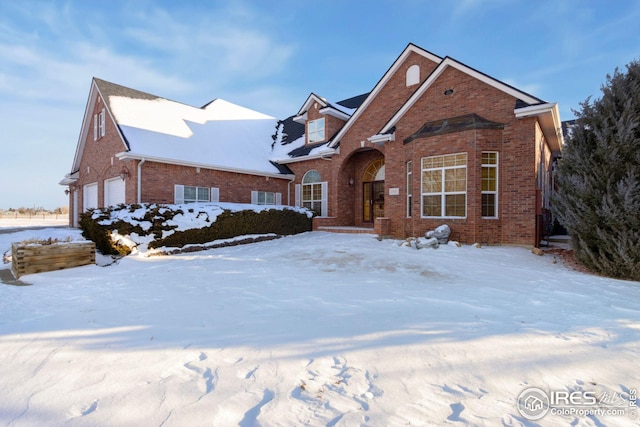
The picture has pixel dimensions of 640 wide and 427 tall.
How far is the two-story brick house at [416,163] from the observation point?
10.1 m

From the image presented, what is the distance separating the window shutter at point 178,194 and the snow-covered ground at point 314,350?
913cm

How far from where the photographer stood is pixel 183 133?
16734 mm

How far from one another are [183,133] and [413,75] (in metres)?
11.8

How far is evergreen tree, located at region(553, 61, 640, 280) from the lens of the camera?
252 inches

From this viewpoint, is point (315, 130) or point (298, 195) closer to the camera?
point (315, 130)

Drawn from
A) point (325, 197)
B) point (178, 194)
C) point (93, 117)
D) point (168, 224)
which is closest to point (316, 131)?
point (325, 197)

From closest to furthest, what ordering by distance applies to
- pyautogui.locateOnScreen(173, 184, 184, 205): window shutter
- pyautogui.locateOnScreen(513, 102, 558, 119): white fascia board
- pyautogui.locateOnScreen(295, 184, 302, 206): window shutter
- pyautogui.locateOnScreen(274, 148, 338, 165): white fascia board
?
pyautogui.locateOnScreen(513, 102, 558, 119): white fascia board
pyautogui.locateOnScreen(173, 184, 184, 205): window shutter
pyautogui.locateOnScreen(274, 148, 338, 165): white fascia board
pyautogui.locateOnScreen(295, 184, 302, 206): window shutter

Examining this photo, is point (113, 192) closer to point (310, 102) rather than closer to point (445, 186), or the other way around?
point (310, 102)

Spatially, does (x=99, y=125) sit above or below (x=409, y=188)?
above

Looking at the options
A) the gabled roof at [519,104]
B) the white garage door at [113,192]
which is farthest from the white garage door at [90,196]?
the gabled roof at [519,104]

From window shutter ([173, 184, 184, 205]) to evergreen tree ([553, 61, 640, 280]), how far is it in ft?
47.7

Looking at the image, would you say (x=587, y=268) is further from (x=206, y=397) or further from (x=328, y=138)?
(x=328, y=138)

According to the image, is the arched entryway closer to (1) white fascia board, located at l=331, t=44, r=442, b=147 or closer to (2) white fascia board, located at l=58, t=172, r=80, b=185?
(1) white fascia board, located at l=331, t=44, r=442, b=147

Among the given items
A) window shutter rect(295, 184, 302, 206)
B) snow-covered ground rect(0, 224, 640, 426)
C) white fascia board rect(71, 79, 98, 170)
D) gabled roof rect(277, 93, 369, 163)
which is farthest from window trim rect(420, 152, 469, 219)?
white fascia board rect(71, 79, 98, 170)
